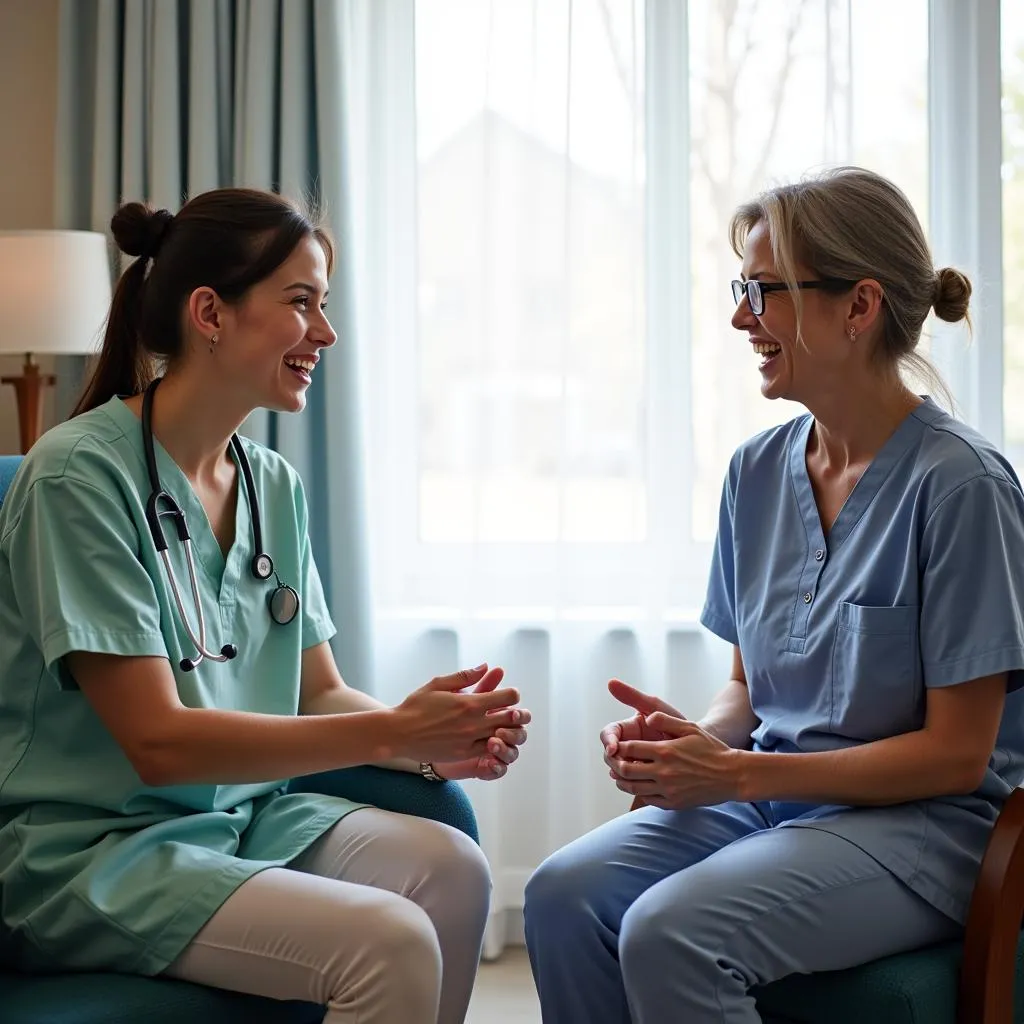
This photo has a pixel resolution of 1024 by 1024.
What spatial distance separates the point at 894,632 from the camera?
1560 mm

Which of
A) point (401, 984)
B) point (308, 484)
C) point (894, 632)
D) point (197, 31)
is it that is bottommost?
point (401, 984)

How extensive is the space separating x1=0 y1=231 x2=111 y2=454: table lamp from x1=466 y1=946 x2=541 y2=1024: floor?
1514 mm

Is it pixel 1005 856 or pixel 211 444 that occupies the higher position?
pixel 211 444

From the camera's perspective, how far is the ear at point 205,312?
1666mm

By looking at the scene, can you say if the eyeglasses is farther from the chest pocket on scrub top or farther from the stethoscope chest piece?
the stethoscope chest piece

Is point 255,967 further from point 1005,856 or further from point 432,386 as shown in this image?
point 432,386

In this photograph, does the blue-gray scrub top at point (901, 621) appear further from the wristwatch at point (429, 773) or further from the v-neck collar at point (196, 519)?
the v-neck collar at point (196, 519)

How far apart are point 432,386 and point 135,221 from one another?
1.20 meters

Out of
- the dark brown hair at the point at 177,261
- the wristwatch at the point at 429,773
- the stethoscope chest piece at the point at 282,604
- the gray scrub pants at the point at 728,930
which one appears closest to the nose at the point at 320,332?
the dark brown hair at the point at 177,261

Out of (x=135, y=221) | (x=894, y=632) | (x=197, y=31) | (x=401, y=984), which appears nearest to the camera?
(x=401, y=984)

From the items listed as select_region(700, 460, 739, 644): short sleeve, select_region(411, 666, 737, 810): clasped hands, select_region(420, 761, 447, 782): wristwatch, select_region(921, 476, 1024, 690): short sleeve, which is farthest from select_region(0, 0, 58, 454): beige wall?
select_region(921, 476, 1024, 690): short sleeve

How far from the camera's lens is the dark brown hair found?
5.46 feet

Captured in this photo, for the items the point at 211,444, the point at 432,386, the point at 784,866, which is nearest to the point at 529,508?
the point at 432,386

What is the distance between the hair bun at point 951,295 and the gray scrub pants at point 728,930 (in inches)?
28.3
